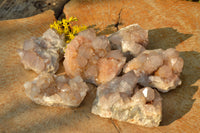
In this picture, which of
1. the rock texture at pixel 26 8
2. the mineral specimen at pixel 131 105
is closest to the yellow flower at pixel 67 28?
the rock texture at pixel 26 8

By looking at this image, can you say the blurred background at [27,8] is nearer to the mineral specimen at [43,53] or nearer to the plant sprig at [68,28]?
the plant sprig at [68,28]

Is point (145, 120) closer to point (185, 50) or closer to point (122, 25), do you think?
point (185, 50)

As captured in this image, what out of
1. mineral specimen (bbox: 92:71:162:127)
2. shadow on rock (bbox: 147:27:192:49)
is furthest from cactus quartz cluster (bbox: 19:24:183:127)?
shadow on rock (bbox: 147:27:192:49)

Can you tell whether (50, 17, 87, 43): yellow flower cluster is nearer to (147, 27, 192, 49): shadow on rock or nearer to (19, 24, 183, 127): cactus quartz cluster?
(19, 24, 183, 127): cactus quartz cluster

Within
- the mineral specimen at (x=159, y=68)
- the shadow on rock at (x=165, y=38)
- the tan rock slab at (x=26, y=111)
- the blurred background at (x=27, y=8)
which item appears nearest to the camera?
the tan rock slab at (x=26, y=111)

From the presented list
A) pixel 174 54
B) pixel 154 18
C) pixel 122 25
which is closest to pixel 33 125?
pixel 174 54

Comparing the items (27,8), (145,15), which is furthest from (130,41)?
(27,8)
